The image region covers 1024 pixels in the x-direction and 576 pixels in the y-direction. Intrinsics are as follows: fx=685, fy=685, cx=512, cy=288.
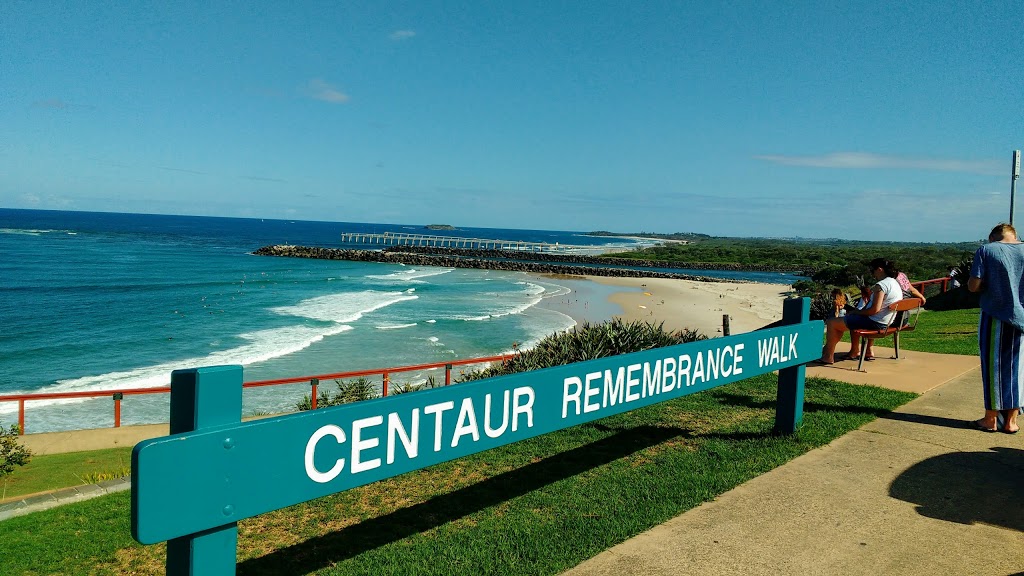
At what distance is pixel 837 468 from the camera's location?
4.77 metres

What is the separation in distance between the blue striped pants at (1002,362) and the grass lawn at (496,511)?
41.2 inches

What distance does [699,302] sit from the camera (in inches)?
1628

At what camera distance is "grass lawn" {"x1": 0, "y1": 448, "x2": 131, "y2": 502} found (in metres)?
6.97

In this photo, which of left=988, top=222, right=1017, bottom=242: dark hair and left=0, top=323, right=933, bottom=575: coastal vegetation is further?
left=988, top=222, right=1017, bottom=242: dark hair

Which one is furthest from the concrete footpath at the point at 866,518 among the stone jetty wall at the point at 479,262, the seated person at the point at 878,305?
the stone jetty wall at the point at 479,262

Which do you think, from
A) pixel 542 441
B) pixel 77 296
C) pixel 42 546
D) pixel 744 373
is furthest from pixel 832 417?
pixel 77 296

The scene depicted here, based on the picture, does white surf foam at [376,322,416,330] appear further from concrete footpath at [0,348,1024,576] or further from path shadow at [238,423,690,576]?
path shadow at [238,423,690,576]

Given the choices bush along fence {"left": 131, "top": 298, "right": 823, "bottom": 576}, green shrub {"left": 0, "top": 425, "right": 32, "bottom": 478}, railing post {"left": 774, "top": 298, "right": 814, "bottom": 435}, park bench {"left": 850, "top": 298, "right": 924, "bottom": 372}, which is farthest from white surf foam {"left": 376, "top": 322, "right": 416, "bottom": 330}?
bush along fence {"left": 131, "top": 298, "right": 823, "bottom": 576}

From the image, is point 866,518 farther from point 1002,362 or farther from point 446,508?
point 446,508

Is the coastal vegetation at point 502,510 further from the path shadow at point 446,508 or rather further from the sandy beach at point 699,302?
the sandy beach at point 699,302

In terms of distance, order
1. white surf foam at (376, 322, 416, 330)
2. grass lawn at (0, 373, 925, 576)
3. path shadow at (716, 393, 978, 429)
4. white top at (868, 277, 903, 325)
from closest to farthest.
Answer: grass lawn at (0, 373, 925, 576) < path shadow at (716, 393, 978, 429) < white top at (868, 277, 903, 325) < white surf foam at (376, 322, 416, 330)

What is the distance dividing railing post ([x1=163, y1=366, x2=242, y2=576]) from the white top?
Result: 7.09 meters

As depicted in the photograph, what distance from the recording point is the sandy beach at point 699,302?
30541 millimetres

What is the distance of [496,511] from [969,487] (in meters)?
3.03
